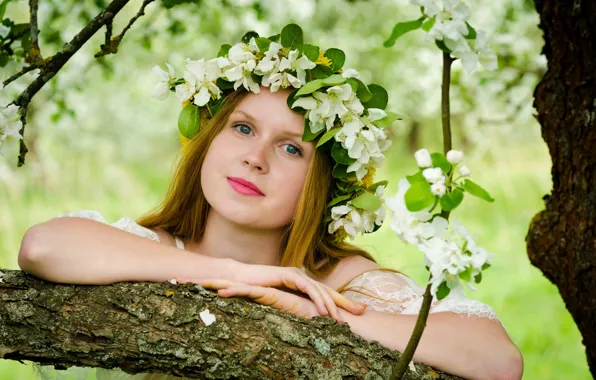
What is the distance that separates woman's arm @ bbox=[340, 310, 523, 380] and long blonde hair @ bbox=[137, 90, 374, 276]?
1.80 feet

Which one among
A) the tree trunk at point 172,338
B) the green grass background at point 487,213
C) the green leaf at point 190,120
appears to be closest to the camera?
the tree trunk at point 172,338

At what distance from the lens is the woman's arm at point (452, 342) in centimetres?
185

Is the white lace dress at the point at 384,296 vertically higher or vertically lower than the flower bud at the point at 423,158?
lower

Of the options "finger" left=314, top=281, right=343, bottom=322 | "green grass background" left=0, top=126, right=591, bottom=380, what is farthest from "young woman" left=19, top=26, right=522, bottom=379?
"green grass background" left=0, top=126, right=591, bottom=380

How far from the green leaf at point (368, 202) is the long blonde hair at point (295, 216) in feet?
0.45

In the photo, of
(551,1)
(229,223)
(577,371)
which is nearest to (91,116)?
(577,371)

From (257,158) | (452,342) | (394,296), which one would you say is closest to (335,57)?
(257,158)

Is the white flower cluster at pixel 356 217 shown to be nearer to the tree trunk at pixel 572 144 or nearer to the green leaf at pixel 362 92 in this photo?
the green leaf at pixel 362 92

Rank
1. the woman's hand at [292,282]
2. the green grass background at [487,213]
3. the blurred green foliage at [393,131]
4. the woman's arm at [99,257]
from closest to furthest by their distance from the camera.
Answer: the woman's arm at [99,257] → the woman's hand at [292,282] → the green grass background at [487,213] → the blurred green foliage at [393,131]

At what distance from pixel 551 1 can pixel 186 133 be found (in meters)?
1.28

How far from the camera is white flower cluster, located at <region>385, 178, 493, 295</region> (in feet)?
4.30

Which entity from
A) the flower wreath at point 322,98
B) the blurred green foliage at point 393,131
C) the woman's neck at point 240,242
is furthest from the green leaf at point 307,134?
the blurred green foliage at point 393,131

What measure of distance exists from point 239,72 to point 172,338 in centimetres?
98

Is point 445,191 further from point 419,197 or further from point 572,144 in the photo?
point 572,144
